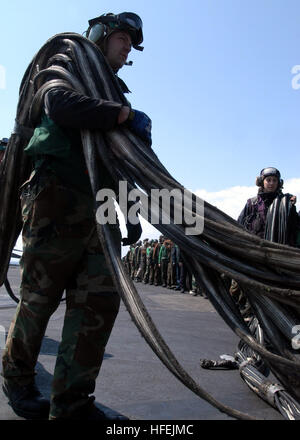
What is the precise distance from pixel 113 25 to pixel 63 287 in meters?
1.32

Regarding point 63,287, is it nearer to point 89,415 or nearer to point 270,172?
point 89,415

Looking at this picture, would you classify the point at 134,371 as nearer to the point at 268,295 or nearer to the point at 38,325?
the point at 38,325

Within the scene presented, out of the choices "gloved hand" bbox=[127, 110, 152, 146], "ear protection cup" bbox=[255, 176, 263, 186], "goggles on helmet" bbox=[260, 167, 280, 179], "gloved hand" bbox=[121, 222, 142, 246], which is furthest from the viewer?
"ear protection cup" bbox=[255, 176, 263, 186]

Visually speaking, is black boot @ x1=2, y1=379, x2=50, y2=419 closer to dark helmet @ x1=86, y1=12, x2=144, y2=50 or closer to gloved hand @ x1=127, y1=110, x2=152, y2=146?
gloved hand @ x1=127, y1=110, x2=152, y2=146

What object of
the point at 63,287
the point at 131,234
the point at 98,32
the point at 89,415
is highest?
the point at 98,32

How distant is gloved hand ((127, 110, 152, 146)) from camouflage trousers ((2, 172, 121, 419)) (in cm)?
45

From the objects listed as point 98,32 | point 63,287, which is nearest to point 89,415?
point 63,287

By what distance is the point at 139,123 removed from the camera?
6.07 ft

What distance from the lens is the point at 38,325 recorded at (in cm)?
205

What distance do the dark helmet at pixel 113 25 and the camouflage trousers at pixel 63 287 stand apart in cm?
78

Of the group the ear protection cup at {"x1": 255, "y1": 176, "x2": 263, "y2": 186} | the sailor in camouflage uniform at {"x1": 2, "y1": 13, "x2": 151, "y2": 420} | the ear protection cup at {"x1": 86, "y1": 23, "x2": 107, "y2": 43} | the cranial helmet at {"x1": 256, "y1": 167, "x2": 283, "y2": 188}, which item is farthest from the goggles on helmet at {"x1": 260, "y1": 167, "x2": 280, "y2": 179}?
the sailor in camouflage uniform at {"x1": 2, "y1": 13, "x2": 151, "y2": 420}

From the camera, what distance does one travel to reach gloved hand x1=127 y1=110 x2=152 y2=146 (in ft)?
6.07

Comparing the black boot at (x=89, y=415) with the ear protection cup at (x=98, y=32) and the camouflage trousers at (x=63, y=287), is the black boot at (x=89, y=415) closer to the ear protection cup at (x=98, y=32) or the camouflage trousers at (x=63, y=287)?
the camouflage trousers at (x=63, y=287)

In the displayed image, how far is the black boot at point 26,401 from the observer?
2.03 m
